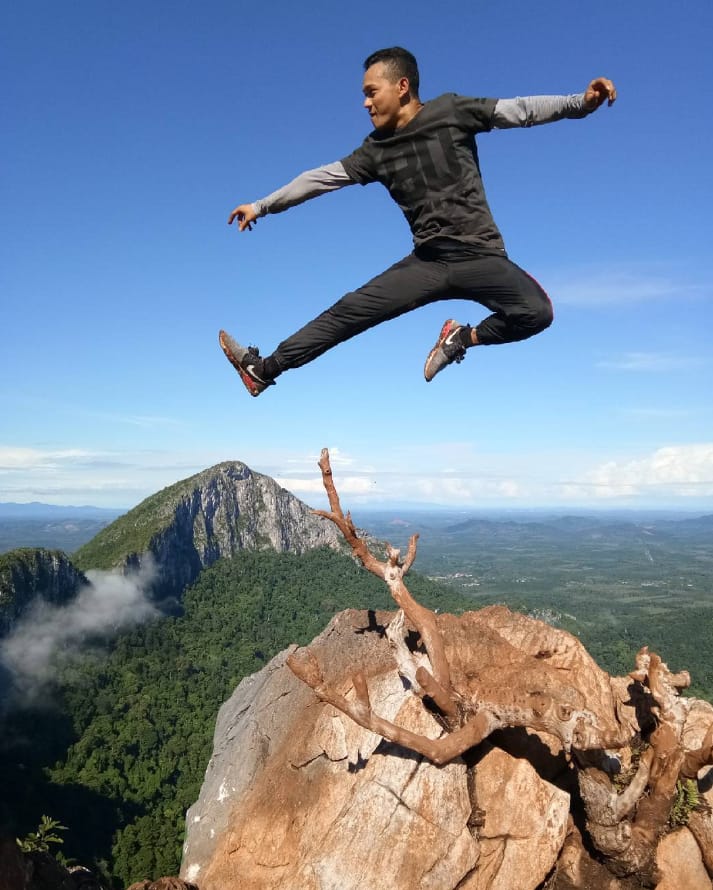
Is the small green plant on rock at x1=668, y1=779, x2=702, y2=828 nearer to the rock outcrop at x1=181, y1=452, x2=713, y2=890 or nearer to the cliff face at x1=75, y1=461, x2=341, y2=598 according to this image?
the rock outcrop at x1=181, y1=452, x2=713, y2=890

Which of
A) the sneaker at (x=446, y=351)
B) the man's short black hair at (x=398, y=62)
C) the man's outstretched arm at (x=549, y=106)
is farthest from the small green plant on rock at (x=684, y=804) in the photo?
the man's short black hair at (x=398, y=62)

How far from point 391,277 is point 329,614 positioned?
12040 cm

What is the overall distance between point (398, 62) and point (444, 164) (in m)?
1.10

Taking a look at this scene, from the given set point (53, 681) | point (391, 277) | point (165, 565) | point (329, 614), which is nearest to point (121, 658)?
point (53, 681)

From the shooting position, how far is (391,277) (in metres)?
5.64

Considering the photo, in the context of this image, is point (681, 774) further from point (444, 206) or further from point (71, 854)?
point (71, 854)

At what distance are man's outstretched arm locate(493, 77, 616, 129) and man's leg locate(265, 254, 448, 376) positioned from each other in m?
1.35

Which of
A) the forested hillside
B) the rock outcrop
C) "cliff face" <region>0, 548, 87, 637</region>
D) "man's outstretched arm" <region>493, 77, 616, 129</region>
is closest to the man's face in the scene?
"man's outstretched arm" <region>493, 77, 616, 129</region>

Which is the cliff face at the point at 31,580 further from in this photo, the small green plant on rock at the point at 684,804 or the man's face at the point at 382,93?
the man's face at the point at 382,93

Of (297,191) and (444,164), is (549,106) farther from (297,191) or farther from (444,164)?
(297,191)

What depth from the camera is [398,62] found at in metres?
5.40

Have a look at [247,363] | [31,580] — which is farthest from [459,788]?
[31,580]

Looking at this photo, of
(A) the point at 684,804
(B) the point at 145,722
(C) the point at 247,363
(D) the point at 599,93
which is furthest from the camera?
(B) the point at 145,722

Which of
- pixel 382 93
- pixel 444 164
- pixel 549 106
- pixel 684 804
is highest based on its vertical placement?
pixel 382 93
